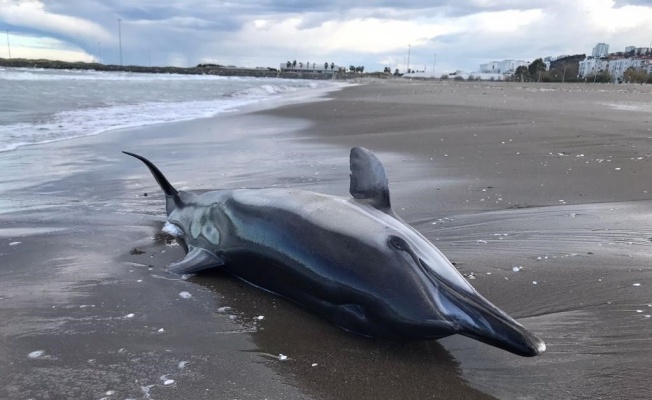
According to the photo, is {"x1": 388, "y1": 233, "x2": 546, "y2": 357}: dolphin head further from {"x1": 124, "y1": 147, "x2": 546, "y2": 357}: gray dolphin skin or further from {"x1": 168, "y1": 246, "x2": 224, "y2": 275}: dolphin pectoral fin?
{"x1": 168, "y1": 246, "x2": 224, "y2": 275}: dolphin pectoral fin

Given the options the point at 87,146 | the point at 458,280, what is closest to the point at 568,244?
the point at 458,280

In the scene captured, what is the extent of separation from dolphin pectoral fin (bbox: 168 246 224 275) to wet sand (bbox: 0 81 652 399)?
9 cm

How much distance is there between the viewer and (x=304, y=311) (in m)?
3.16

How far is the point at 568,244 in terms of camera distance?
419 cm

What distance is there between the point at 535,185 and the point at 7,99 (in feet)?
72.2

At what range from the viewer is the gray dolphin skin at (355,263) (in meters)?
2.38

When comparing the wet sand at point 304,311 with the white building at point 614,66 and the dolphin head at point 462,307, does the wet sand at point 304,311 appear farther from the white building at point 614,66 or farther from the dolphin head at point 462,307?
the white building at point 614,66

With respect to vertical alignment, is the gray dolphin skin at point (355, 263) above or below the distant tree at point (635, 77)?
below

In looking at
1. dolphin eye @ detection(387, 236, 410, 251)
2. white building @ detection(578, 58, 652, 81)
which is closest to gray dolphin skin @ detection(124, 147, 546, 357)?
dolphin eye @ detection(387, 236, 410, 251)

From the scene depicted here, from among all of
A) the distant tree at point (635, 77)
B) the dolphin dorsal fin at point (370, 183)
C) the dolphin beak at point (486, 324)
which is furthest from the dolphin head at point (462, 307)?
the distant tree at point (635, 77)

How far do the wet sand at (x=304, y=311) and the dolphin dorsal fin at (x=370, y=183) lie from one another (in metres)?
0.84

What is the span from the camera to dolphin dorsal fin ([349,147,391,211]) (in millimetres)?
3255

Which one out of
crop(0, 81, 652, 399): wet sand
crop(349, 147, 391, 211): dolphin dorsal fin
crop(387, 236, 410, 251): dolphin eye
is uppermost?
crop(349, 147, 391, 211): dolphin dorsal fin

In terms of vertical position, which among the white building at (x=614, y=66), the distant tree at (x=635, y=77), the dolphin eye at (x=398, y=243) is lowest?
the dolphin eye at (x=398, y=243)
